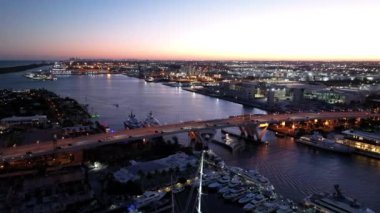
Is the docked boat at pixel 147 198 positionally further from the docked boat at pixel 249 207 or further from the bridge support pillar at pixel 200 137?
the bridge support pillar at pixel 200 137

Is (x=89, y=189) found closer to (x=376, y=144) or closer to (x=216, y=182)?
(x=216, y=182)

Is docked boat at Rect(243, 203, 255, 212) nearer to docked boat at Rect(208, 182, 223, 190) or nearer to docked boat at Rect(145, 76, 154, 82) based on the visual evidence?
docked boat at Rect(208, 182, 223, 190)

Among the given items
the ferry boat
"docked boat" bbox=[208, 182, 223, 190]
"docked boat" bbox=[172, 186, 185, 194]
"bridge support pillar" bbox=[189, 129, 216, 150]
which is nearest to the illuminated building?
the ferry boat

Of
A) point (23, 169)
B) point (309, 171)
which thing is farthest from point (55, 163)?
point (309, 171)

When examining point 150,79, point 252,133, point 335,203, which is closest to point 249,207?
point 335,203

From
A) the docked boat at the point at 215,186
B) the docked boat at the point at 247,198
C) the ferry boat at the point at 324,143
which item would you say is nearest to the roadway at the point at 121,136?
the ferry boat at the point at 324,143
